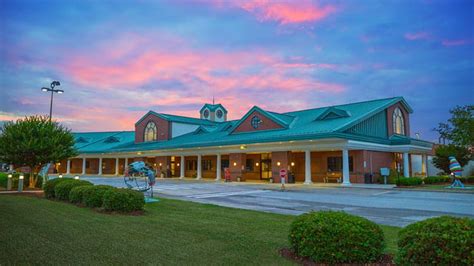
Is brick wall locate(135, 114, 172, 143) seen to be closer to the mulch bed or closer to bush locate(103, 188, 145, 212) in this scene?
bush locate(103, 188, 145, 212)

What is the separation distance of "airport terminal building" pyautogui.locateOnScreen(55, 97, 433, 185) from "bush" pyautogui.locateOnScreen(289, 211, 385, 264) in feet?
67.2

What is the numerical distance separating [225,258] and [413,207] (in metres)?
11.5

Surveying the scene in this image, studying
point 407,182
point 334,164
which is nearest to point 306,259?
point 407,182

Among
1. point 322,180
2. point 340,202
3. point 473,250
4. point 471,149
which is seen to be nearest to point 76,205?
point 340,202

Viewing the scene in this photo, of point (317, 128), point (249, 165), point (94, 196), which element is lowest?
point (94, 196)

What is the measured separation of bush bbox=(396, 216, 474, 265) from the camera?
15.3 feet

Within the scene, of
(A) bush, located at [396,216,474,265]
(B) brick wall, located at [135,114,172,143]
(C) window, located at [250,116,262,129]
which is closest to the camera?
(A) bush, located at [396,216,474,265]

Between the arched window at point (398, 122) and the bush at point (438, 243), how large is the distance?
31.4m

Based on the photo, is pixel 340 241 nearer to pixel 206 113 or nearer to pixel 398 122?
pixel 398 122

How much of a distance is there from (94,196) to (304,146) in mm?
19953

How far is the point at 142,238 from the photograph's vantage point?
298 inches

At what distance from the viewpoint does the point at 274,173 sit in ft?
103

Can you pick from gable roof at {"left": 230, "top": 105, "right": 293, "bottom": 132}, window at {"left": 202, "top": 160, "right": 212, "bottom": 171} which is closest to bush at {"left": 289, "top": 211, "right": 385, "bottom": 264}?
gable roof at {"left": 230, "top": 105, "right": 293, "bottom": 132}

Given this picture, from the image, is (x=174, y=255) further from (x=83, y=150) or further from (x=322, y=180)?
(x=83, y=150)
